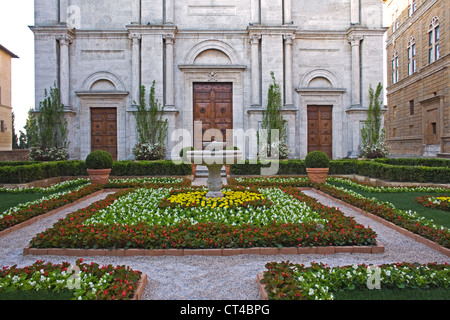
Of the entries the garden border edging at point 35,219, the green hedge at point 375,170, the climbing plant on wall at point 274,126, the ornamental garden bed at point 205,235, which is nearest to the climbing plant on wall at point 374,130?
the green hedge at point 375,170

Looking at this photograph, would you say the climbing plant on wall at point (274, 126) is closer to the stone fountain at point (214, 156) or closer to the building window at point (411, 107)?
the stone fountain at point (214, 156)

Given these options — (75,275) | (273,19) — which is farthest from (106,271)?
(273,19)

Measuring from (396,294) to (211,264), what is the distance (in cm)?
231

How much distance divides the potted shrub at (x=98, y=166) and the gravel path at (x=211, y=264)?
19.5 feet

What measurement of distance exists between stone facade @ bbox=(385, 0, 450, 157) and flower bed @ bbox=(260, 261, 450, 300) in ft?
72.8

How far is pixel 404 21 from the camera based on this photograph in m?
32.3

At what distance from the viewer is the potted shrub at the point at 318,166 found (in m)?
11.9

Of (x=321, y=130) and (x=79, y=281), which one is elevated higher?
(x=321, y=130)

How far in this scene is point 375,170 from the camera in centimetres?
1278

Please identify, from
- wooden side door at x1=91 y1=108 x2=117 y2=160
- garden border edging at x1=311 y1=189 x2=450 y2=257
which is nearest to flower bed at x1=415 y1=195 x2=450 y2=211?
garden border edging at x1=311 y1=189 x2=450 y2=257

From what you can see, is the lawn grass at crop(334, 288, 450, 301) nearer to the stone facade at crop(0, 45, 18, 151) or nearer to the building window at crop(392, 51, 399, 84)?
the stone facade at crop(0, 45, 18, 151)

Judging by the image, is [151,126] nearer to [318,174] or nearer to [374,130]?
[318,174]

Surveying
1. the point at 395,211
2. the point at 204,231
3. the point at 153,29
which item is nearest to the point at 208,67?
the point at 153,29
